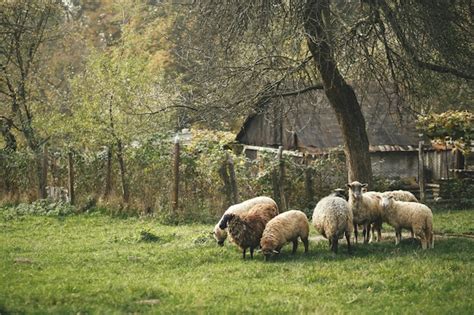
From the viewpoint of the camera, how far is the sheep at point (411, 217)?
41.6 feet

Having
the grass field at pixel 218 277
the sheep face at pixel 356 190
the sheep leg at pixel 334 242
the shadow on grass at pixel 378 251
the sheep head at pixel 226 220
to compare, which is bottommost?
the grass field at pixel 218 277

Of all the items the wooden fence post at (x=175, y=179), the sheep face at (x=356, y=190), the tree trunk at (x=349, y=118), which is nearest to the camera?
the sheep face at (x=356, y=190)

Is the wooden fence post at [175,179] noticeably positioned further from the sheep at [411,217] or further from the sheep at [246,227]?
the sheep at [411,217]

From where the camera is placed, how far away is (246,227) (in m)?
12.7

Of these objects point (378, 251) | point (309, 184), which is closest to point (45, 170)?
point (309, 184)

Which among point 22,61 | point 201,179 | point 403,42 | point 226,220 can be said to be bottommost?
point 226,220

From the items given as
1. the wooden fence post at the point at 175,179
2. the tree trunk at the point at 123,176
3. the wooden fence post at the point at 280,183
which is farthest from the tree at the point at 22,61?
the wooden fence post at the point at 280,183

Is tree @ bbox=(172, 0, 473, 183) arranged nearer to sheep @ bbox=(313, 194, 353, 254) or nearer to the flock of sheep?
the flock of sheep

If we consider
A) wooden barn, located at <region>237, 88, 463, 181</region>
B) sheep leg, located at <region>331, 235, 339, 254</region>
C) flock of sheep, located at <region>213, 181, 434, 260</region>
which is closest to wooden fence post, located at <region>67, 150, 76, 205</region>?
wooden barn, located at <region>237, 88, 463, 181</region>

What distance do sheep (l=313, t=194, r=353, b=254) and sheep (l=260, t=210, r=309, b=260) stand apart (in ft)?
1.22

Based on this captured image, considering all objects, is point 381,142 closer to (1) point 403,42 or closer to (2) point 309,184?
(2) point 309,184

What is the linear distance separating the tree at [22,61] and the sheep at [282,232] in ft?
45.8

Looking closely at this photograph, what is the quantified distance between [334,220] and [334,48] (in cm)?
338

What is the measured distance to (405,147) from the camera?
26969mm
